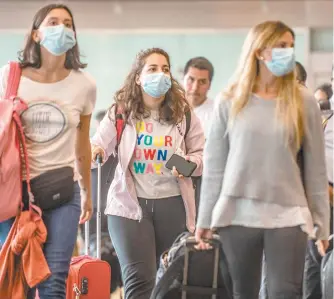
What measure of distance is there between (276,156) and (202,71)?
3116 millimetres

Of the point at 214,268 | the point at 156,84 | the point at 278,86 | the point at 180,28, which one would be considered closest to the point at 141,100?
the point at 156,84

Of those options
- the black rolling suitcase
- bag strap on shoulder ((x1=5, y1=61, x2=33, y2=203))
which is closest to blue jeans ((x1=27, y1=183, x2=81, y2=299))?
bag strap on shoulder ((x1=5, y1=61, x2=33, y2=203))

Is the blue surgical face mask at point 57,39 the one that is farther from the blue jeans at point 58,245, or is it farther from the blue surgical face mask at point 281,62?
the blue surgical face mask at point 281,62

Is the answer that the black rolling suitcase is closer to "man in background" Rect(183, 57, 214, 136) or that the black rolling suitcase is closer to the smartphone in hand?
the smartphone in hand

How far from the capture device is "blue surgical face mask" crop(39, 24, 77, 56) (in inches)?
180

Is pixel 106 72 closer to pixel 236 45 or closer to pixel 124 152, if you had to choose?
pixel 236 45

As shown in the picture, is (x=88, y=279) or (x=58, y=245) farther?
(x=88, y=279)

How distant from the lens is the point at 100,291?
5746 millimetres

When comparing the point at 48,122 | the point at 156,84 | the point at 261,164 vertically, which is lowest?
the point at 261,164

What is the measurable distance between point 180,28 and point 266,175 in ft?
29.2

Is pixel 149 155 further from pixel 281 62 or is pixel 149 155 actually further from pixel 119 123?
pixel 281 62

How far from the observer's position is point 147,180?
5332mm

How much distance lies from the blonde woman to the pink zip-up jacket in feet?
3.51

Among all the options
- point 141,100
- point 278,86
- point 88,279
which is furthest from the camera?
point 88,279
